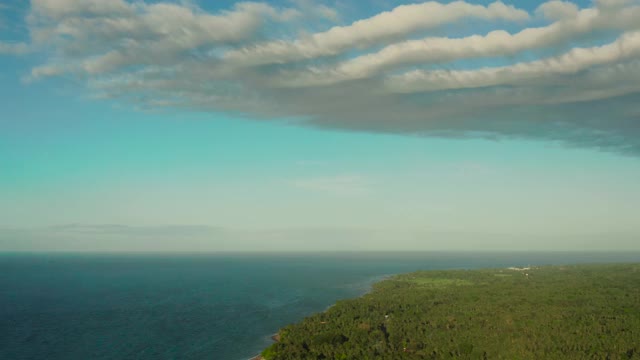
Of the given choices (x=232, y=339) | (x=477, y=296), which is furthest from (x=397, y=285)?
(x=232, y=339)

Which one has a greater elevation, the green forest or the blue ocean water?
the green forest

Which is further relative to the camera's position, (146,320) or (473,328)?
(146,320)

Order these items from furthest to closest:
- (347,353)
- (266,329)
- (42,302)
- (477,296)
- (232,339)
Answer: (42,302), (477,296), (266,329), (232,339), (347,353)

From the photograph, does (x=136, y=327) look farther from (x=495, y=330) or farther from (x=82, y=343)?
(x=495, y=330)

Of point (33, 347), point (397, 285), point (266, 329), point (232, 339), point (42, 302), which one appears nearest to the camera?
point (33, 347)

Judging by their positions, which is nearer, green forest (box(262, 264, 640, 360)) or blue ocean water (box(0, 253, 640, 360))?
green forest (box(262, 264, 640, 360))

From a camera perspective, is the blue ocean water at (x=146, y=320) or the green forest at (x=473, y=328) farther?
the blue ocean water at (x=146, y=320)

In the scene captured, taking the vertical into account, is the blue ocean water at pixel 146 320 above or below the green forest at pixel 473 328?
below

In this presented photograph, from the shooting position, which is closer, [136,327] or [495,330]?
[495,330]
